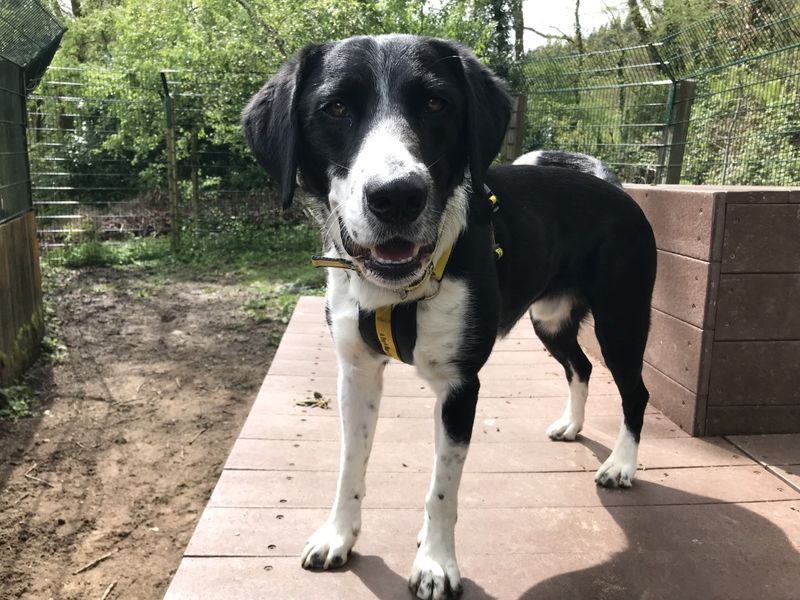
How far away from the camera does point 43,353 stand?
4.41 meters

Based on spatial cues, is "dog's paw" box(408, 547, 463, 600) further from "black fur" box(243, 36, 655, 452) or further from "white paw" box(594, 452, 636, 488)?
"white paw" box(594, 452, 636, 488)

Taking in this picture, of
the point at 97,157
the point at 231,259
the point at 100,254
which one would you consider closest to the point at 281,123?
the point at 231,259

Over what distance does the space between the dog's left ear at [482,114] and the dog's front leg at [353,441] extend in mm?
648

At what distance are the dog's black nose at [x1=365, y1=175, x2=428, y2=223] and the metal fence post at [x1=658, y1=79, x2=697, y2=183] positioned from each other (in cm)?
425

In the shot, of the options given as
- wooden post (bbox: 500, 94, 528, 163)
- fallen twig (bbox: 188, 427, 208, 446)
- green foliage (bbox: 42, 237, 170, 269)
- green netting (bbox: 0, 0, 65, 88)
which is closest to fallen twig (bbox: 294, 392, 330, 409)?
→ fallen twig (bbox: 188, 427, 208, 446)

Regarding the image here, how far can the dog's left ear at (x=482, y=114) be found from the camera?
70.1 inches

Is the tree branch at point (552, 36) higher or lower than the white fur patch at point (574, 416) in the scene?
higher

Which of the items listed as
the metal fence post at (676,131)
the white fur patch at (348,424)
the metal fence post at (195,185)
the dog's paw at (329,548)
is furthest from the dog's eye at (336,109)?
the metal fence post at (195,185)

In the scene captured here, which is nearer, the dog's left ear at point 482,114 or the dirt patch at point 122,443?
the dog's left ear at point 482,114

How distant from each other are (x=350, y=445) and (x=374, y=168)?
92 cm

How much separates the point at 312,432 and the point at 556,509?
43.7 inches

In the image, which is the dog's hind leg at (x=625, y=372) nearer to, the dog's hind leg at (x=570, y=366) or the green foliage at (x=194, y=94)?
the dog's hind leg at (x=570, y=366)

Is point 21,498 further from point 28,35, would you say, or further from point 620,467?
point 28,35

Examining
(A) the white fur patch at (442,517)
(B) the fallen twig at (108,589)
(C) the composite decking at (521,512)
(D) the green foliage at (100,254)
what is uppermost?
(A) the white fur patch at (442,517)
